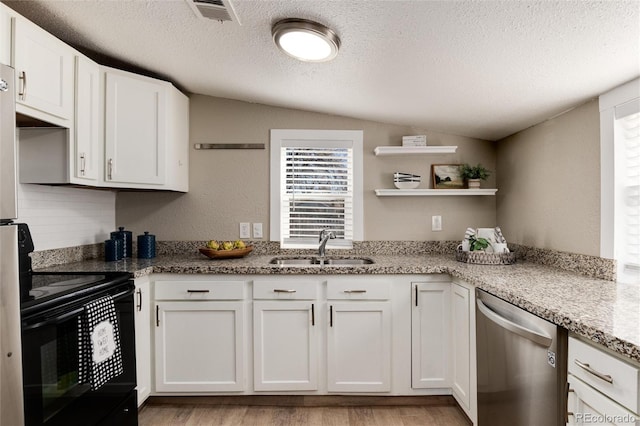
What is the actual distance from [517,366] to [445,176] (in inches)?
64.9

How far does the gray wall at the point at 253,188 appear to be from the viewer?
9.09ft

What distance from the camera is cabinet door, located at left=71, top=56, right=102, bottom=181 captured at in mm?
1971

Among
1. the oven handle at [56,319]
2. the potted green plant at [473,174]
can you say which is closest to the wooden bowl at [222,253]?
the oven handle at [56,319]

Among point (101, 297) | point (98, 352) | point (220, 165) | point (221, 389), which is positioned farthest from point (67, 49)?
point (221, 389)

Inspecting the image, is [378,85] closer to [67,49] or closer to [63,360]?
[67,49]

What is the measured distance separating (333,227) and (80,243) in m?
1.88

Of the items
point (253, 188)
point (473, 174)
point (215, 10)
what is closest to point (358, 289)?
point (253, 188)

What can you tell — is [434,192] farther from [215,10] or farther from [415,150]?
[215,10]

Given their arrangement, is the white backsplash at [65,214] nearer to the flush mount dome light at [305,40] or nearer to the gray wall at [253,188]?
the gray wall at [253,188]

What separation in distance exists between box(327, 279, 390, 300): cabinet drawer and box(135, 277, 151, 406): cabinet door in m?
1.15

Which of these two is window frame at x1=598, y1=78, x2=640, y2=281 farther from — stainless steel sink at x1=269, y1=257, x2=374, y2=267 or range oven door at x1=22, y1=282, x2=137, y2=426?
range oven door at x1=22, y1=282, x2=137, y2=426

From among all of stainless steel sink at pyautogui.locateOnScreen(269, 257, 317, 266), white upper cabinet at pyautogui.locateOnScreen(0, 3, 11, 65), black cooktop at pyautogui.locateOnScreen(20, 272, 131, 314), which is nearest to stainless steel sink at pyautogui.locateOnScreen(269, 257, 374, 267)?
stainless steel sink at pyautogui.locateOnScreen(269, 257, 317, 266)

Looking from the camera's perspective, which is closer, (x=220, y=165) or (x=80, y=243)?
(x=80, y=243)

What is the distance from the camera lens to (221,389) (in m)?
2.15
